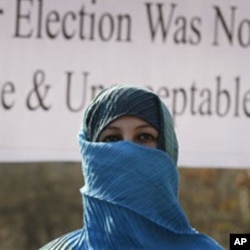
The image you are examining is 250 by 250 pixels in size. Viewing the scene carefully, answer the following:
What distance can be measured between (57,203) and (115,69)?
6.56m

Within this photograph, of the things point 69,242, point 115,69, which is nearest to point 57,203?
point 115,69

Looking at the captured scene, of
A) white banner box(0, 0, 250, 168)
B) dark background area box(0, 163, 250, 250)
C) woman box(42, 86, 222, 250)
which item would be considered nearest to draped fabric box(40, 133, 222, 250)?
woman box(42, 86, 222, 250)

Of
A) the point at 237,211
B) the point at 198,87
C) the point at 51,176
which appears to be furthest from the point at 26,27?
the point at 237,211

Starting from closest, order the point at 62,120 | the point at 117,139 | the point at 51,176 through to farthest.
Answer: the point at 117,139, the point at 62,120, the point at 51,176

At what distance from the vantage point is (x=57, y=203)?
1256 cm

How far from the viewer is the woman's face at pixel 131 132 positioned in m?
4.06

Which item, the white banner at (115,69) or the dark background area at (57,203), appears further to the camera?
the dark background area at (57,203)

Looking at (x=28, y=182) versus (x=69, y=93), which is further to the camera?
(x=28, y=182)

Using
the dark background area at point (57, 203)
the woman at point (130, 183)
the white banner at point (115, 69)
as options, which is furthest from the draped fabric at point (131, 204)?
the dark background area at point (57, 203)

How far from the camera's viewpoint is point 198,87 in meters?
6.04

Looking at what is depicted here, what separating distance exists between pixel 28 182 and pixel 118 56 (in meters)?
6.57

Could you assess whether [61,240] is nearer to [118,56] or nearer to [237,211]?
[118,56]

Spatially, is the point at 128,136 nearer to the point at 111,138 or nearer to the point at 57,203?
the point at 111,138

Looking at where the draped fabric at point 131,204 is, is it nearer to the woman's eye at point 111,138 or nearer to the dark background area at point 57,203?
the woman's eye at point 111,138
